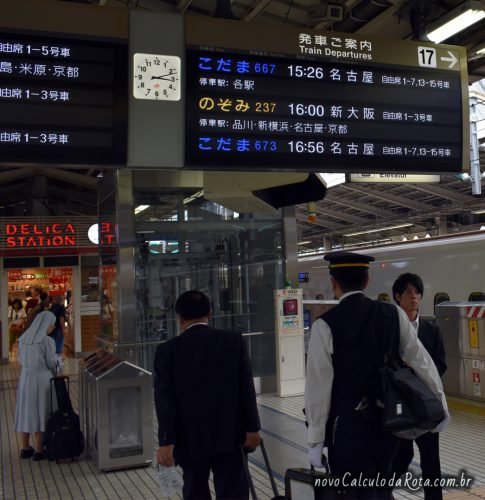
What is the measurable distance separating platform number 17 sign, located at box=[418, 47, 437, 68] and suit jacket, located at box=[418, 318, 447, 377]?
1.89m

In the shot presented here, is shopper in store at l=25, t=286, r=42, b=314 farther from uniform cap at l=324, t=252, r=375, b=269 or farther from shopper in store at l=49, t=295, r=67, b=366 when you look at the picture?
uniform cap at l=324, t=252, r=375, b=269

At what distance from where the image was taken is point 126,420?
18.2ft

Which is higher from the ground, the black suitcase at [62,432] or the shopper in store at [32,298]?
the shopper in store at [32,298]

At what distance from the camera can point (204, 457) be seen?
10.2 ft

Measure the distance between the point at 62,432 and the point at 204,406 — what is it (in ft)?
9.89

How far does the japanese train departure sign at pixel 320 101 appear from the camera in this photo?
386cm

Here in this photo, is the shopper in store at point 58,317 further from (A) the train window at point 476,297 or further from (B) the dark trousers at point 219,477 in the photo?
(A) the train window at point 476,297

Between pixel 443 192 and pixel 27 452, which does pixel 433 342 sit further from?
pixel 443 192

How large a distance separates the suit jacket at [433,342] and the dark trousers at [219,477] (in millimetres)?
1515

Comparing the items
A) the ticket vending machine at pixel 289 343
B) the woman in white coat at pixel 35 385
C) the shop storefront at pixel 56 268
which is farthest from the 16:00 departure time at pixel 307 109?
the shop storefront at pixel 56 268

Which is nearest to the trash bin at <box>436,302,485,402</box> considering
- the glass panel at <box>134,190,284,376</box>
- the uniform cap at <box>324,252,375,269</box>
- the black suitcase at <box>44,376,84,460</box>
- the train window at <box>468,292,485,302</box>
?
the glass panel at <box>134,190,284,376</box>

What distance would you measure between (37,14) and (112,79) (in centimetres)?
56

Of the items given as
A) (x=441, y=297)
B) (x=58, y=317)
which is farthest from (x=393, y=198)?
(x=58, y=317)

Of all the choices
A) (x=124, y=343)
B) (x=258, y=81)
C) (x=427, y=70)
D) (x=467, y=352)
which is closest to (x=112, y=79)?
(x=258, y=81)
